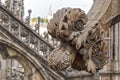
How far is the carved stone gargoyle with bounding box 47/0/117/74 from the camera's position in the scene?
2.05m

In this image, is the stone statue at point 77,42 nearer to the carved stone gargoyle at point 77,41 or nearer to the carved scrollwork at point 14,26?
the carved stone gargoyle at point 77,41

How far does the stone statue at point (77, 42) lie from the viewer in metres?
2.05

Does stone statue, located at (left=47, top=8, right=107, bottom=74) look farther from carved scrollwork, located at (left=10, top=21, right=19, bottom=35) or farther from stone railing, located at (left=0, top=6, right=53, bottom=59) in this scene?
carved scrollwork, located at (left=10, top=21, right=19, bottom=35)

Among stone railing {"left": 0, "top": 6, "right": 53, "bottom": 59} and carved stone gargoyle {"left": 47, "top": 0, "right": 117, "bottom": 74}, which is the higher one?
stone railing {"left": 0, "top": 6, "right": 53, "bottom": 59}

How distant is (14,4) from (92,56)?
18.4 meters

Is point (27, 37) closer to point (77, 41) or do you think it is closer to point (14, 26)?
point (14, 26)

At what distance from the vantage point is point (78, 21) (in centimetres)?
213

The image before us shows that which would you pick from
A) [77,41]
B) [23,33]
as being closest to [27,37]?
[23,33]

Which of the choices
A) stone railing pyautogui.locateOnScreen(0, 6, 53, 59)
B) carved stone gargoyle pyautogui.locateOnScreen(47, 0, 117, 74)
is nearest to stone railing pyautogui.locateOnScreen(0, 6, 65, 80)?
stone railing pyautogui.locateOnScreen(0, 6, 53, 59)

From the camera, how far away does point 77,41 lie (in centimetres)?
204

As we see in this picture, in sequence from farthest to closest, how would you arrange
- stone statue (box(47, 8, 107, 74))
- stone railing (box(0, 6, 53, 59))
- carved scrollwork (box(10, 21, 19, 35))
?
1. carved scrollwork (box(10, 21, 19, 35))
2. stone railing (box(0, 6, 53, 59))
3. stone statue (box(47, 8, 107, 74))

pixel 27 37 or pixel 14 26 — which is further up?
pixel 14 26

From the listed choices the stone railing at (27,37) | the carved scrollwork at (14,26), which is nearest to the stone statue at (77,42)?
the stone railing at (27,37)

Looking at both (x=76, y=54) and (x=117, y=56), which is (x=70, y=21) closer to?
(x=76, y=54)
